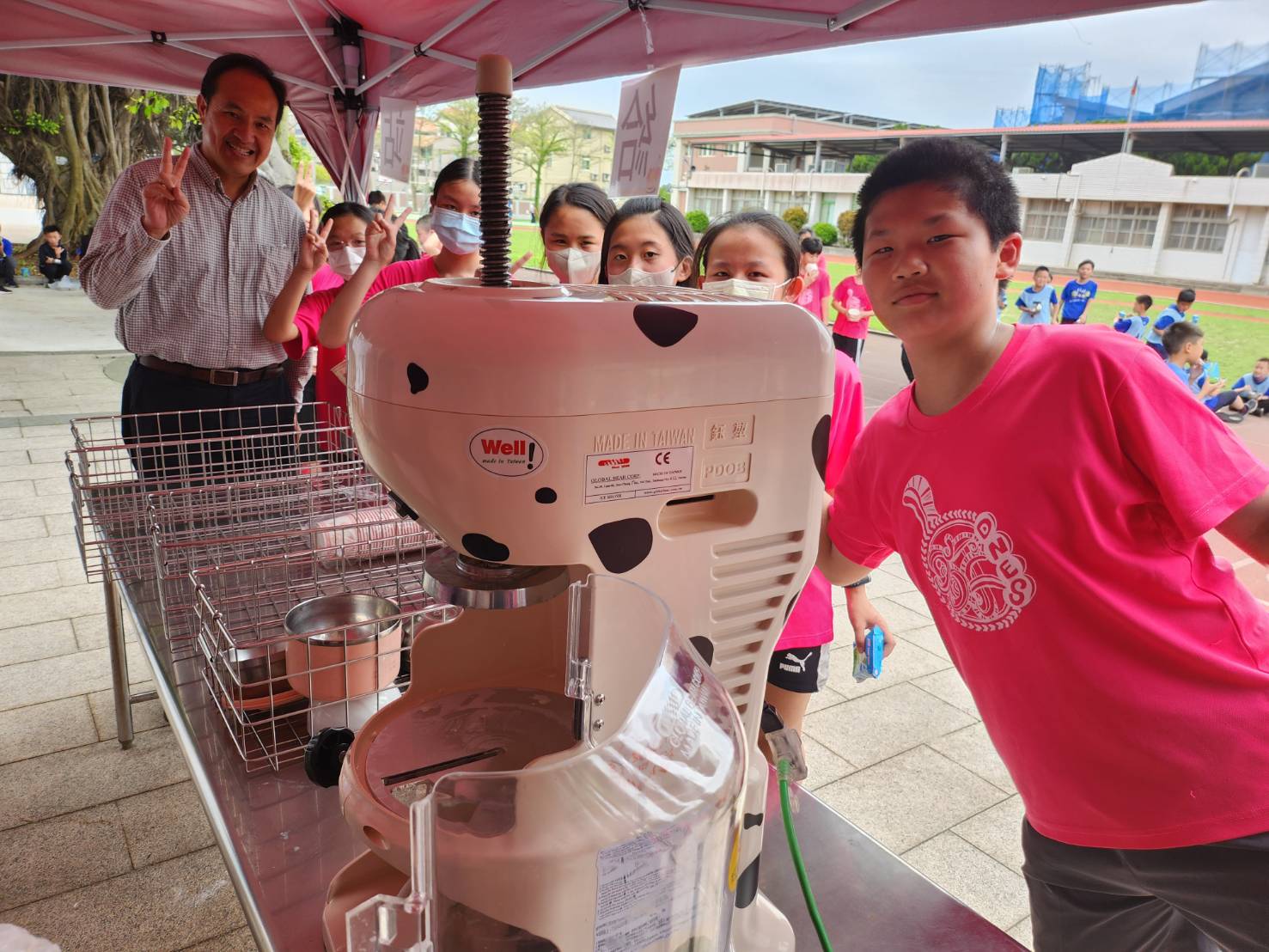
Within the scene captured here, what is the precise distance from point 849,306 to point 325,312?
6.01m

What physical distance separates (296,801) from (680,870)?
0.55 m

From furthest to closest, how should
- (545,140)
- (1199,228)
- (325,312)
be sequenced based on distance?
(1199,228) → (545,140) → (325,312)

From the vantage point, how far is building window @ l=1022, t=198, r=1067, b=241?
16.5 metres

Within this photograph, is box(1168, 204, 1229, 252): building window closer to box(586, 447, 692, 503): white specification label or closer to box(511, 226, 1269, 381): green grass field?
box(511, 226, 1269, 381): green grass field

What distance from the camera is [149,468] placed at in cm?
173

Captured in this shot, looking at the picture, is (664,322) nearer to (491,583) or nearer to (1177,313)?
(491,583)

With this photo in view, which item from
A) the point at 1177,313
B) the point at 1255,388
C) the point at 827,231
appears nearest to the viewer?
the point at 1177,313

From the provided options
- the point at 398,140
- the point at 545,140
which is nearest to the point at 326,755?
the point at 398,140

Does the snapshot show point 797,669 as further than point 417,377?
Yes

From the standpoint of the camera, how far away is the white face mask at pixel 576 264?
197 centimetres

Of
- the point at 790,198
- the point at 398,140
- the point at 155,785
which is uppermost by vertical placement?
the point at 790,198

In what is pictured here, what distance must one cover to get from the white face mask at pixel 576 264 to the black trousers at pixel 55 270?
14889 millimetres

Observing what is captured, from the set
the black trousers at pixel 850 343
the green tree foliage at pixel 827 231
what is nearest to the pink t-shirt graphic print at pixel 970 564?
the black trousers at pixel 850 343

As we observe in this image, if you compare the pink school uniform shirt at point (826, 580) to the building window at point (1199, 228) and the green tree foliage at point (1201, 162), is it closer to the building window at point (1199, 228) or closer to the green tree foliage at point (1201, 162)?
the green tree foliage at point (1201, 162)
